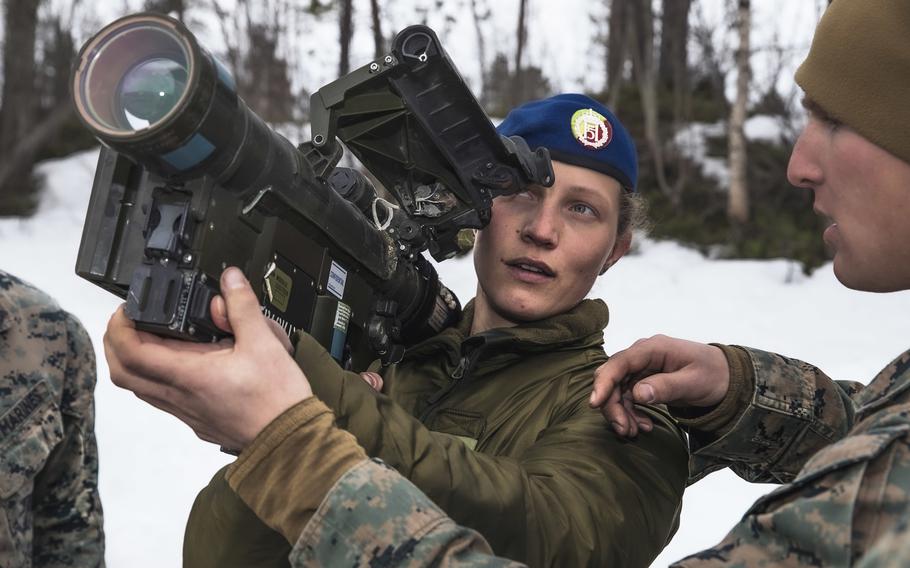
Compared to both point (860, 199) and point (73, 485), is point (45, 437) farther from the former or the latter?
point (860, 199)

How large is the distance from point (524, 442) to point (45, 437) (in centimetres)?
129

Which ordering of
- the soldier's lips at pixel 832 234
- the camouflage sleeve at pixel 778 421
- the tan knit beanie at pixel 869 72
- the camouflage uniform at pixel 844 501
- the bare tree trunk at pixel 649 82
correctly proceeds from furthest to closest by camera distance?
the bare tree trunk at pixel 649 82 → the camouflage sleeve at pixel 778 421 → the soldier's lips at pixel 832 234 → the tan knit beanie at pixel 869 72 → the camouflage uniform at pixel 844 501

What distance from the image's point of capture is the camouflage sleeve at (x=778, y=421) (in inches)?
76.1

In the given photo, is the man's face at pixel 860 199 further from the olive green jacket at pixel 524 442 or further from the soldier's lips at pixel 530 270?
the soldier's lips at pixel 530 270

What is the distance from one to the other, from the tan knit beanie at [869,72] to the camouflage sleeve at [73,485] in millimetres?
2009

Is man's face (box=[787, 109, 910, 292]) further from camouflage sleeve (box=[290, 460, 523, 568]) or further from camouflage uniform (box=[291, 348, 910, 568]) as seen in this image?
camouflage sleeve (box=[290, 460, 523, 568])

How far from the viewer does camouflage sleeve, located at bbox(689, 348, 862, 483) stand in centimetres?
193

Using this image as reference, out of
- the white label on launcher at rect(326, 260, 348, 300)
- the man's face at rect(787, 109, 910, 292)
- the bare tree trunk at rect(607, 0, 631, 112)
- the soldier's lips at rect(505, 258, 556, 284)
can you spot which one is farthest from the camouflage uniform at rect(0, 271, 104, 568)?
the bare tree trunk at rect(607, 0, 631, 112)

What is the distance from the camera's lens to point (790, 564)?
3.79 ft

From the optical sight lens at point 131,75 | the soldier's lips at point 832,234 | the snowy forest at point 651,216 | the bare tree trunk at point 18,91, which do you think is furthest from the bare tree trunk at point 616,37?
the optical sight lens at point 131,75

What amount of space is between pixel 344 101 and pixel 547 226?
2.10 ft

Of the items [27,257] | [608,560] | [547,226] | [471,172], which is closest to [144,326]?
[471,172]

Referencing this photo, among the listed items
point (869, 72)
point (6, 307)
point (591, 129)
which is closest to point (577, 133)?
point (591, 129)

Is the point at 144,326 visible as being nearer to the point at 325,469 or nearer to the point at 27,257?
the point at 325,469
